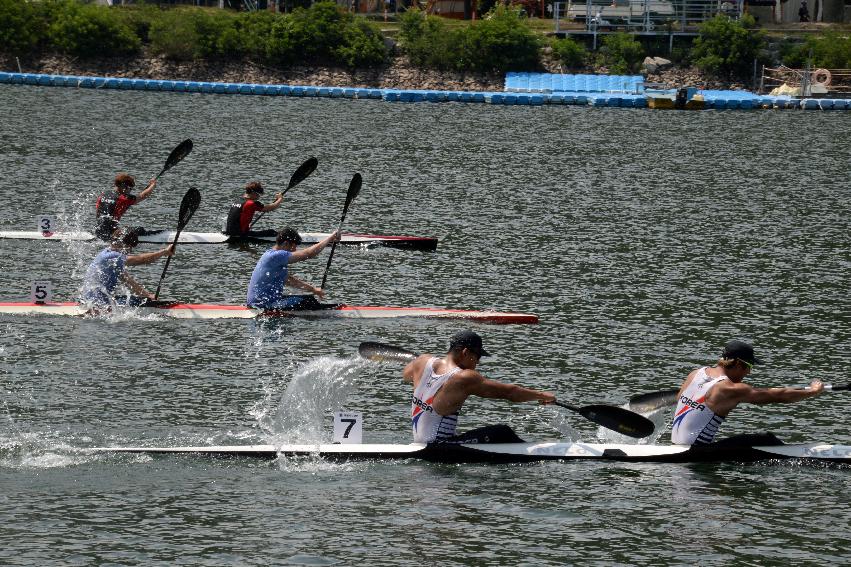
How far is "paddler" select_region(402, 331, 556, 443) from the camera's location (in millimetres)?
16891

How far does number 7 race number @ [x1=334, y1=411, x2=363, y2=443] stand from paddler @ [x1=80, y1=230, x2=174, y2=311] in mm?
7976

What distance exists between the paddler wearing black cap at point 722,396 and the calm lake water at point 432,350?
1.52 feet

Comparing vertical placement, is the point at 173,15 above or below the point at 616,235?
above

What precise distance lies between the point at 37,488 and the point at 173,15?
252ft

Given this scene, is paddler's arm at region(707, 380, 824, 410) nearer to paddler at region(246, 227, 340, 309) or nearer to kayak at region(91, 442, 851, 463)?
kayak at region(91, 442, 851, 463)

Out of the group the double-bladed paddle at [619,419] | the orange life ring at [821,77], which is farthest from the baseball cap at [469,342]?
the orange life ring at [821,77]

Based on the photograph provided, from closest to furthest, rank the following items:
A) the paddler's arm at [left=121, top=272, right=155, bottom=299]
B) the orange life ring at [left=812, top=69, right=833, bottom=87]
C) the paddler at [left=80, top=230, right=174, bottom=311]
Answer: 1. the paddler at [left=80, top=230, right=174, bottom=311]
2. the paddler's arm at [left=121, top=272, right=155, bottom=299]
3. the orange life ring at [left=812, top=69, right=833, bottom=87]

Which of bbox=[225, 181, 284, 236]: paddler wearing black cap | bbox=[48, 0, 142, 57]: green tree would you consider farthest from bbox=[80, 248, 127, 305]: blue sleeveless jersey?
bbox=[48, 0, 142, 57]: green tree

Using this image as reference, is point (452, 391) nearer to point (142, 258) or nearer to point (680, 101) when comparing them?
point (142, 258)

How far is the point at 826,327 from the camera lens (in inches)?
1016

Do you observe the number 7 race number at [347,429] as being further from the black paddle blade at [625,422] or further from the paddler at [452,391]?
the black paddle blade at [625,422]

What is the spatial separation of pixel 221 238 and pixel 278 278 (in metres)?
8.52

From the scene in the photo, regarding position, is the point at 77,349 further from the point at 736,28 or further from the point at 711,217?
the point at 736,28

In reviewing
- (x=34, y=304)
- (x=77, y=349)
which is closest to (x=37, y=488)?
(x=77, y=349)
